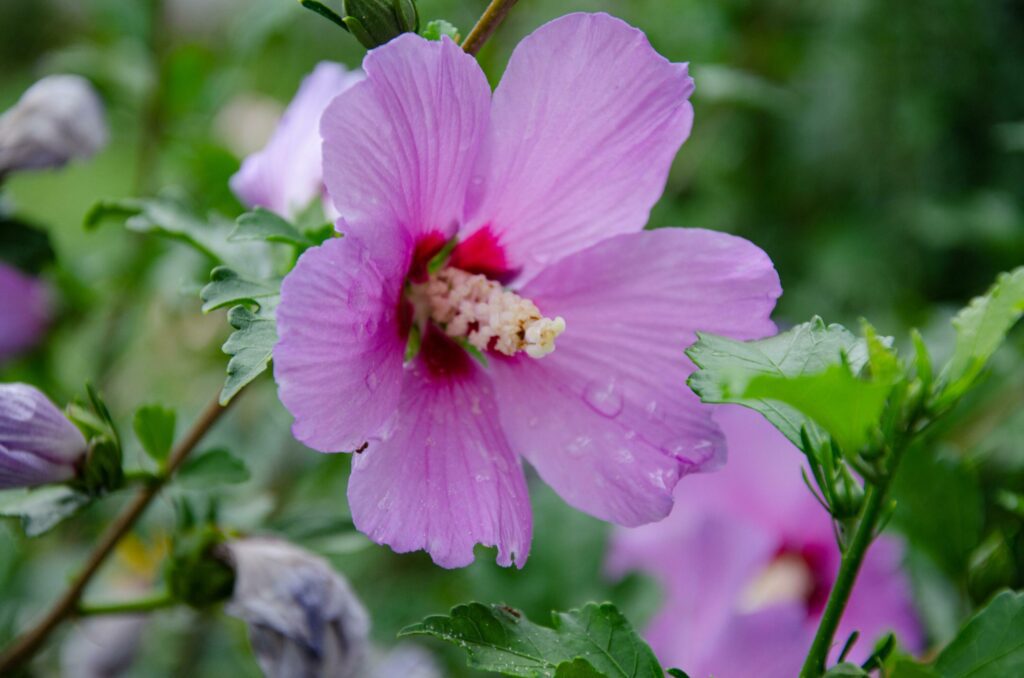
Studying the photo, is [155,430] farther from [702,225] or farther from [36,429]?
[702,225]

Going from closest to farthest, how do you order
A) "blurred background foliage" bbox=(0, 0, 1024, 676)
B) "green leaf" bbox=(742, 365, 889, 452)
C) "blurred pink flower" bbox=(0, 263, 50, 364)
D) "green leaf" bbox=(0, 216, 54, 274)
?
"green leaf" bbox=(742, 365, 889, 452), "green leaf" bbox=(0, 216, 54, 274), "blurred background foliage" bbox=(0, 0, 1024, 676), "blurred pink flower" bbox=(0, 263, 50, 364)

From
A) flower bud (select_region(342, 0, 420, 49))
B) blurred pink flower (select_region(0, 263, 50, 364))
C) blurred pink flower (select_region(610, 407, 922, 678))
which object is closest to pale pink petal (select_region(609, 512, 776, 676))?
blurred pink flower (select_region(610, 407, 922, 678))

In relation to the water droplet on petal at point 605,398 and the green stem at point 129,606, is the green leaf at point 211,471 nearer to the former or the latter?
the green stem at point 129,606

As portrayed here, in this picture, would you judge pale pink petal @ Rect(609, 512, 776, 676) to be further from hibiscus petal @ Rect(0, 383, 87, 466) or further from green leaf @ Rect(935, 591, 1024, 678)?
hibiscus petal @ Rect(0, 383, 87, 466)

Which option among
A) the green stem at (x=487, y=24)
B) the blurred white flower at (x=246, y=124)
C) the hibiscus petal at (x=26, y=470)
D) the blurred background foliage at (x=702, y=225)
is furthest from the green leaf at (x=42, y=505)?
the blurred white flower at (x=246, y=124)

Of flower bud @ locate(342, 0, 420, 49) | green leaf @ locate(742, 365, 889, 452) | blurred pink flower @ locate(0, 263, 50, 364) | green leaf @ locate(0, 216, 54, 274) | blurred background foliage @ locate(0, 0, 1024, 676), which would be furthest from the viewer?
blurred pink flower @ locate(0, 263, 50, 364)

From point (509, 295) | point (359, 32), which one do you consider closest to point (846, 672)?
point (509, 295)
